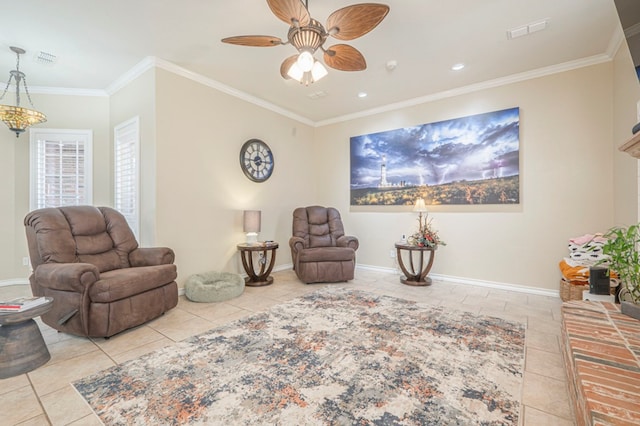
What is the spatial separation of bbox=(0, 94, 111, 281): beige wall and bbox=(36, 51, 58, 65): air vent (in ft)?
2.87

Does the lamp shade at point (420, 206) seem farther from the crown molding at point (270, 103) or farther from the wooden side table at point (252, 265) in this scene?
the wooden side table at point (252, 265)

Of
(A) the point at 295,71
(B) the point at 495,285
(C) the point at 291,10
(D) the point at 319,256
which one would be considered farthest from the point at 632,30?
(D) the point at 319,256

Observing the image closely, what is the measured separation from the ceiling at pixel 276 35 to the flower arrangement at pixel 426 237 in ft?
7.00

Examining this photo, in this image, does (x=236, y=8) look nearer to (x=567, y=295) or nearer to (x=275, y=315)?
(x=275, y=315)

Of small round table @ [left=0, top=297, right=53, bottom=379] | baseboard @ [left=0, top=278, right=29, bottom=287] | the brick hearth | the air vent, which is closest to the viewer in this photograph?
the brick hearth

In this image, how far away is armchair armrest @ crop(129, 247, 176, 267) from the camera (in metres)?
2.96

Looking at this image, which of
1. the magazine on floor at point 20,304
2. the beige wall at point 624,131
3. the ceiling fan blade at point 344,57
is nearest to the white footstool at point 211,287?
the magazine on floor at point 20,304

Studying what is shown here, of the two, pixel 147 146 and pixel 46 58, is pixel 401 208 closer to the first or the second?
pixel 147 146

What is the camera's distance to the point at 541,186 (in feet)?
11.9

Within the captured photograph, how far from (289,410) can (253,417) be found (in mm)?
193

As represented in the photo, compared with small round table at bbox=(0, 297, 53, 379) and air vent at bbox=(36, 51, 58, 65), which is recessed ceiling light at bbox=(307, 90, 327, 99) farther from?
small round table at bbox=(0, 297, 53, 379)

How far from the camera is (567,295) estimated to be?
305 centimetres

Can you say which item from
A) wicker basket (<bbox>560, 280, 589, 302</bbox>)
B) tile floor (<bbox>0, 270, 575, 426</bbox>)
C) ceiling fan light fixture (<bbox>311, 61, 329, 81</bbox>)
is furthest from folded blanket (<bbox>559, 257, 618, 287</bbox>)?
ceiling fan light fixture (<bbox>311, 61, 329, 81</bbox>)

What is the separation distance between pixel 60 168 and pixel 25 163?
0.43m
